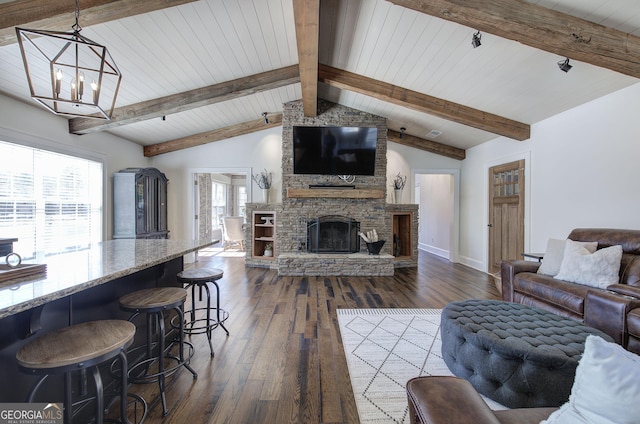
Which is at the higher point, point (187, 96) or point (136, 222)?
point (187, 96)

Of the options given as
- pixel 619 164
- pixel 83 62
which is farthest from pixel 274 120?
pixel 619 164

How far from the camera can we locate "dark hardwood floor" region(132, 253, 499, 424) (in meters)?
1.81

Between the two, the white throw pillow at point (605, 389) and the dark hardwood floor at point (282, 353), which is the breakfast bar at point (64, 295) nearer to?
the dark hardwood floor at point (282, 353)

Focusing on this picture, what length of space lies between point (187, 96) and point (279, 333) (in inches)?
141

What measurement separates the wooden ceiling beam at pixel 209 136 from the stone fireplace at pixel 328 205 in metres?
0.78

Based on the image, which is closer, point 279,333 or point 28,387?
point 28,387

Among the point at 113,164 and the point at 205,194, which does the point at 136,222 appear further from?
the point at 205,194

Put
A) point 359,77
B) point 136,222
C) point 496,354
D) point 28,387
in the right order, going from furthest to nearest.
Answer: point 136,222
point 359,77
point 496,354
point 28,387

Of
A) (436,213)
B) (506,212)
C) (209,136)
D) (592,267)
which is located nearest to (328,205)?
(209,136)

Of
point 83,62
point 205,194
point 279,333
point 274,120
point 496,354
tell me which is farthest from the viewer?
point 205,194

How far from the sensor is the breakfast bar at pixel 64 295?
121cm

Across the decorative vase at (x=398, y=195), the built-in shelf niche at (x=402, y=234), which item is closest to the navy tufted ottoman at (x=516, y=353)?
the built-in shelf niche at (x=402, y=234)

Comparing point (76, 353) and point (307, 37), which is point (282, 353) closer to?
point (76, 353)

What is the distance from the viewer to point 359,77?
4.52 meters
